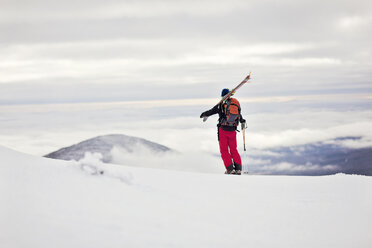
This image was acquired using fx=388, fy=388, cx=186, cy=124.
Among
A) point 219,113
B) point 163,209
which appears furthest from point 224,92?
point 163,209

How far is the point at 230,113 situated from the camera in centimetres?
1138

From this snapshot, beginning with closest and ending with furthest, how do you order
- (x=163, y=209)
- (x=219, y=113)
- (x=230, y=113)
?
1. (x=163, y=209)
2. (x=230, y=113)
3. (x=219, y=113)

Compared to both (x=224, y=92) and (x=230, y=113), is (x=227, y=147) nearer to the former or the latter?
(x=230, y=113)

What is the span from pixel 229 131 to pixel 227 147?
1.60 feet

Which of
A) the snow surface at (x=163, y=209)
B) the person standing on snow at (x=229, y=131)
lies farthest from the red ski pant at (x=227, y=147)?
the snow surface at (x=163, y=209)

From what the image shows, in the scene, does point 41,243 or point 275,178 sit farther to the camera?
point 275,178

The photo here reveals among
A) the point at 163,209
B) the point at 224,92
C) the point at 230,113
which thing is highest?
the point at 224,92

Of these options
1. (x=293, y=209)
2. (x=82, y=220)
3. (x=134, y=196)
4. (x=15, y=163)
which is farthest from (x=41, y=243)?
(x=293, y=209)

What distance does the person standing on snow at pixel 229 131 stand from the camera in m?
11.4

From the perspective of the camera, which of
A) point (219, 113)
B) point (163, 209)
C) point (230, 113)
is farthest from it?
point (219, 113)

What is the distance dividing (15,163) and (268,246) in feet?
16.9

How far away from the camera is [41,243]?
554 cm

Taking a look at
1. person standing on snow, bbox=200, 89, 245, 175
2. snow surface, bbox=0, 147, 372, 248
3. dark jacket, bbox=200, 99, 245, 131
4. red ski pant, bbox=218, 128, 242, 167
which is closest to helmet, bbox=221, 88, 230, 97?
person standing on snow, bbox=200, 89, 245, 175

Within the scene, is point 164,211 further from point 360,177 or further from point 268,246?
point 360,177
